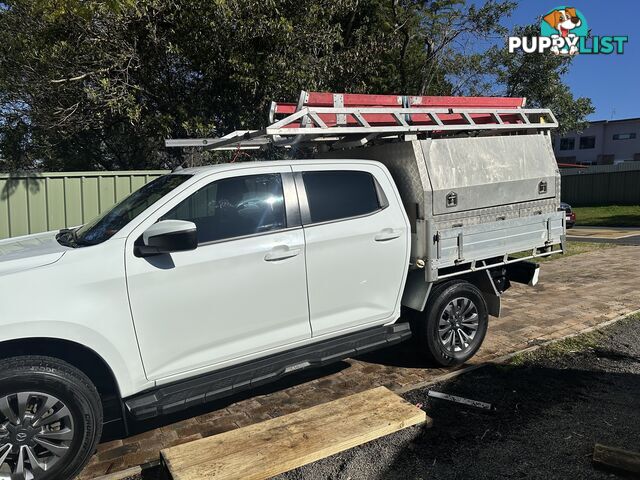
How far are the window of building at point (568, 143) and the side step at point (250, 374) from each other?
50.1m

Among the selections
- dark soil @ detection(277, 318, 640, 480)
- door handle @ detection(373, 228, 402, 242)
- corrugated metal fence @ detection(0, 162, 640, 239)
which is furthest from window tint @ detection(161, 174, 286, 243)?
corrugated metal fence @ detection(0, 162, 640, 239)

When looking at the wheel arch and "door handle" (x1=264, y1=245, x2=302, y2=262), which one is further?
the wheel arch

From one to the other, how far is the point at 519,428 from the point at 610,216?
82.6 ft

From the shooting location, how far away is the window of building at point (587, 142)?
46.0m

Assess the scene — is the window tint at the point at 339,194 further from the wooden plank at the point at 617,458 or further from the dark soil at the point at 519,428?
the wooden plank at the point at 617,458

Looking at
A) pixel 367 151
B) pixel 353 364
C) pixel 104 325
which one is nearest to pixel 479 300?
pixel 353 364

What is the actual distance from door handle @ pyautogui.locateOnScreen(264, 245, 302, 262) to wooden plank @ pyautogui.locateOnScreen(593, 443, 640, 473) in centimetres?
241

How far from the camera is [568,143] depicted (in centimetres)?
4803

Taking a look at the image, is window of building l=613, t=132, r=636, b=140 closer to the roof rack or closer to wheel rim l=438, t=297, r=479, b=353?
the roof rack

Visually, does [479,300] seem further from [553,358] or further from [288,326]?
[288,326]

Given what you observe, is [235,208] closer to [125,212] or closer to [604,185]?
[125,212]

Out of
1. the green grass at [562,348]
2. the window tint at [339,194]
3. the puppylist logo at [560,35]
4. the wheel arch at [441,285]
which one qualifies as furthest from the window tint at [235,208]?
the puppylist logo at [560,35]

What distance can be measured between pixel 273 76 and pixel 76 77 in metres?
3.24

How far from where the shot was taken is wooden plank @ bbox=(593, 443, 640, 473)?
3.06m
